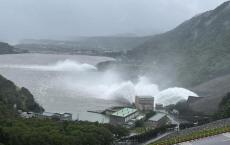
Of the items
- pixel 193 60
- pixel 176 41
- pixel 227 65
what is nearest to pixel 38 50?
→ pixel 176 41

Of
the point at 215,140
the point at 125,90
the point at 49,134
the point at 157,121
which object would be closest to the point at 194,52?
the point at 125,90

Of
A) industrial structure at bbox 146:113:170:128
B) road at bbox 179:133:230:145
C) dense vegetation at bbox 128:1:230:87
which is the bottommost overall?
road at bbox 179:133:230:145

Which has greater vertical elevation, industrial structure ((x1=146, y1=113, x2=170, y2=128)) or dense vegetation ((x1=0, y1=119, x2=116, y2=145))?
industrial structure ((x1=146, y1=113, x2=170, y2=128))

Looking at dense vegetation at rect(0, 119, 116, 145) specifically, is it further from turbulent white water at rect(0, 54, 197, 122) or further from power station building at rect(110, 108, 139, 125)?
turbulent white water at rect(0, 54, 197, 122)

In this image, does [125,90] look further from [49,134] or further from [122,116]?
[49,134]

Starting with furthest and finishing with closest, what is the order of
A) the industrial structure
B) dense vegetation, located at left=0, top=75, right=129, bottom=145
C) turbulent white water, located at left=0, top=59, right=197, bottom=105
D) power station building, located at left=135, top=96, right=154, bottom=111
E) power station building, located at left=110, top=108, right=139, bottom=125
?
turbulent white water, located at left=0, top=59, right=197, bottom=105, power station building, located at left=135, top=96, right=154, bottom=111, power station building, located at left=110, top=108, right=139, bottom=125, the industrial structure, dense vegetation, located at left=0, top=75, right=129, bottom=145

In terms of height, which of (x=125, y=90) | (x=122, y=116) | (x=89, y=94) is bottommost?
(x=122, y=116)

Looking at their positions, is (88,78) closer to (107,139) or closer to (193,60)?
(193,60)

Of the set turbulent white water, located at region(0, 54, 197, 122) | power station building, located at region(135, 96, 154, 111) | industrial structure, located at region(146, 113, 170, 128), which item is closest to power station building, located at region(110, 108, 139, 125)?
turbulent white water, located at region(0, 54, 197, 122)
